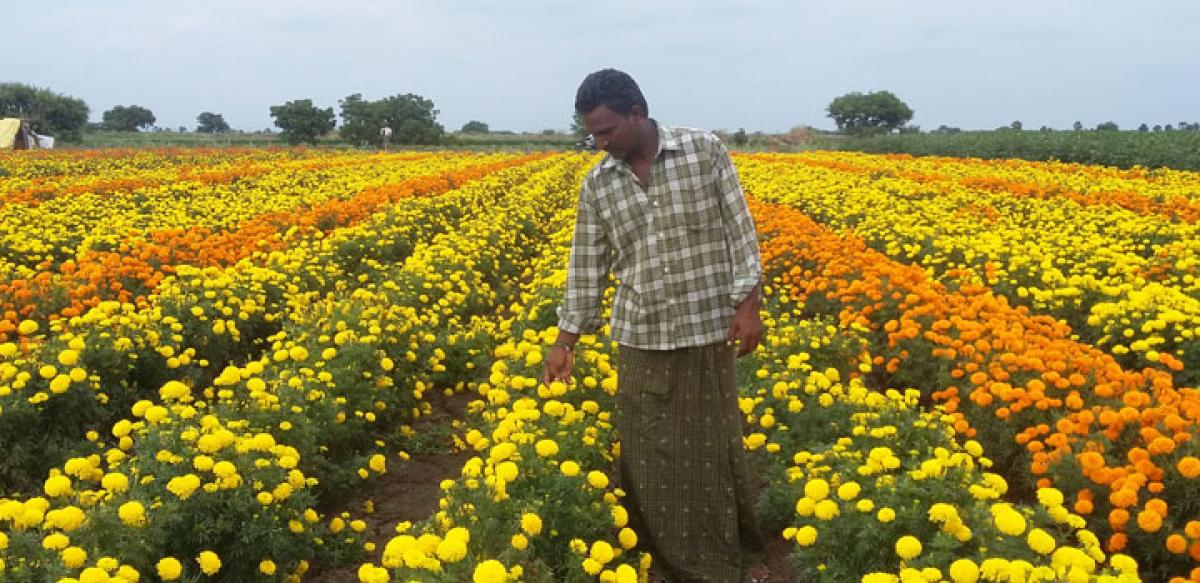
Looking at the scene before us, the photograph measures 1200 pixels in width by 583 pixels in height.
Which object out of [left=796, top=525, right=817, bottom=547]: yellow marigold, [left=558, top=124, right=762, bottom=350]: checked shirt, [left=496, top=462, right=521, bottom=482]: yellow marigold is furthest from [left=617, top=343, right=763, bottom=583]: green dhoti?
[left=496, top=462, right=521, bottom=482]: yellow marigold

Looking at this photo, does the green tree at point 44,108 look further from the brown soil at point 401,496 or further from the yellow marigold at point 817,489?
the yellow marigold at point 817,489

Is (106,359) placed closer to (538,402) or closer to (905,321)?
(538,402)

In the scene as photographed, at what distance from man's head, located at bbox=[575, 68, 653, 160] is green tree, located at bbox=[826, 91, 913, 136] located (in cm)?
7916

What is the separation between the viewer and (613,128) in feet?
9.07

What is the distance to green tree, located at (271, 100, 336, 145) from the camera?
5569 cm

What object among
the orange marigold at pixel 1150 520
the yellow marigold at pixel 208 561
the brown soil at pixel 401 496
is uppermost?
the orange marigold at pixel 1150 520

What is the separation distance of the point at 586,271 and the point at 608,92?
2.33ft

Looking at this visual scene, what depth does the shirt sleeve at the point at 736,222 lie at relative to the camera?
2.84 metres

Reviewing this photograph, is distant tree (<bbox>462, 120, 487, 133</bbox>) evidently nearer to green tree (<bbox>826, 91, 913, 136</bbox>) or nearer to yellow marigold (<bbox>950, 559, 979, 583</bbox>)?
green tree (<bbox>826, 91, 913, 136</bbox>)

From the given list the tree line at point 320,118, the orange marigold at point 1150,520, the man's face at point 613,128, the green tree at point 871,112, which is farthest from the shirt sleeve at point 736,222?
the green tree at point 871,112

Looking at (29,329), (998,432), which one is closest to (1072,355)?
(998,432)

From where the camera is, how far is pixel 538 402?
3.97m

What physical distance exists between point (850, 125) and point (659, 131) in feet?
270

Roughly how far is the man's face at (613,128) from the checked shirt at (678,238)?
93 millimetres
